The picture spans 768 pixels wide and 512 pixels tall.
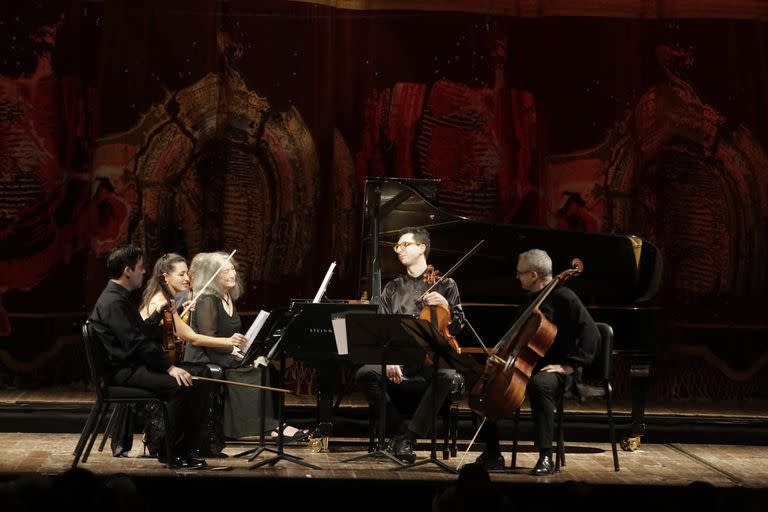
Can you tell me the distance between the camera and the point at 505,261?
6379 millimetres

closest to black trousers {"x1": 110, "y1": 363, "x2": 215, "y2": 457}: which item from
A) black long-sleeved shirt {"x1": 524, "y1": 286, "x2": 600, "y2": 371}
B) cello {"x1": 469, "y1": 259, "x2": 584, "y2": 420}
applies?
cello {"x1": 469, "y1": 259, "x2": 584, "y2": 420}

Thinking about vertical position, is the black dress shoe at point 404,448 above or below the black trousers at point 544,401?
below

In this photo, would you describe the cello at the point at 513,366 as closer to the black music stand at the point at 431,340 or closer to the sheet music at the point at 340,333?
the black music stand at the point at 431,340

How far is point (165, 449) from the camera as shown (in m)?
5.43

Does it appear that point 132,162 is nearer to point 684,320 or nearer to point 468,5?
point 468,5

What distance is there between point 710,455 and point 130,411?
3044mm

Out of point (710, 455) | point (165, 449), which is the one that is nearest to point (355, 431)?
point (165, 449)

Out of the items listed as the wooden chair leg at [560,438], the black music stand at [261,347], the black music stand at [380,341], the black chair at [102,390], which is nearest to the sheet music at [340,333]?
the black music stand at [380,341]

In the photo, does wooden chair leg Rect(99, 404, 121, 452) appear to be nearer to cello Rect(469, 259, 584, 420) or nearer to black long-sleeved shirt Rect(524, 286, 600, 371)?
cello Rect(469, 259, 584, 420)

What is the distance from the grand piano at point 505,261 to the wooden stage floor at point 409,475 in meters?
0.54

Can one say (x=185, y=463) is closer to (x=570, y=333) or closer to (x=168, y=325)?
(x=168, y=325)

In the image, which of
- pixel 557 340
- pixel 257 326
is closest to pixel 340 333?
pixel 257 326

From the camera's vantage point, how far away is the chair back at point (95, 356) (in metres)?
5.06

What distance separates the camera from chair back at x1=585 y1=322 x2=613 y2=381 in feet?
18.4
